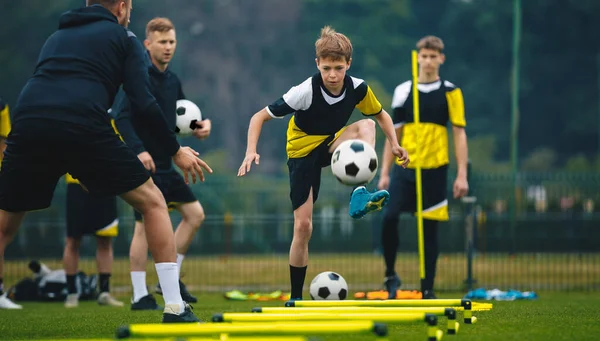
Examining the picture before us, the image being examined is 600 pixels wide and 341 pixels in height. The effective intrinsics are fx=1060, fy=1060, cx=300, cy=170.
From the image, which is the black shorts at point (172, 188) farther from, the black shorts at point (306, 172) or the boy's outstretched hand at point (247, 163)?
the boy's outstretched hand at point (247, 163)

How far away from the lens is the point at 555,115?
4069 centimetres

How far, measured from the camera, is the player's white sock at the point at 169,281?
614 centimetres

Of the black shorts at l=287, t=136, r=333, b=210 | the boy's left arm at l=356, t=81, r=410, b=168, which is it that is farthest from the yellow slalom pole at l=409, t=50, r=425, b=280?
the black shorts at l=287, t=136, r=333, b=210

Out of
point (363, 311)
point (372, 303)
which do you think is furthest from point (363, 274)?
point (363, 311)

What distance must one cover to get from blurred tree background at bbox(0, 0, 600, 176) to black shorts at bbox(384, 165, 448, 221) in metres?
28.7

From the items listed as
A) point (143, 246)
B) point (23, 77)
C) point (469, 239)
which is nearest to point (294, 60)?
point (23, 77)

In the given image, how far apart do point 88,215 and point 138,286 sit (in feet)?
5.42

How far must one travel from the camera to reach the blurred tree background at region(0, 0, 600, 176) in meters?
39.9

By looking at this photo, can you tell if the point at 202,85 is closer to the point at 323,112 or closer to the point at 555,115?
the point at 555,115

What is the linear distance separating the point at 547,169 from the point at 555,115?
3.08 metres

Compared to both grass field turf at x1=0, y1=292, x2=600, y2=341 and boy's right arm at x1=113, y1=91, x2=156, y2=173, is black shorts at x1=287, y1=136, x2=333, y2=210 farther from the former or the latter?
boy's right arm at x1=113, y1=91, x2=156, y2=173

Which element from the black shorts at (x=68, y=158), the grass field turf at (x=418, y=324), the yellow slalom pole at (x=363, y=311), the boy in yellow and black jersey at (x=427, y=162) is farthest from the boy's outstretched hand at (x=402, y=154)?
the black shorts at (x=68, y=158)

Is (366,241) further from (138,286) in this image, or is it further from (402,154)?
(402,154)

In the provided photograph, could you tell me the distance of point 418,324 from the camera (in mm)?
6977
